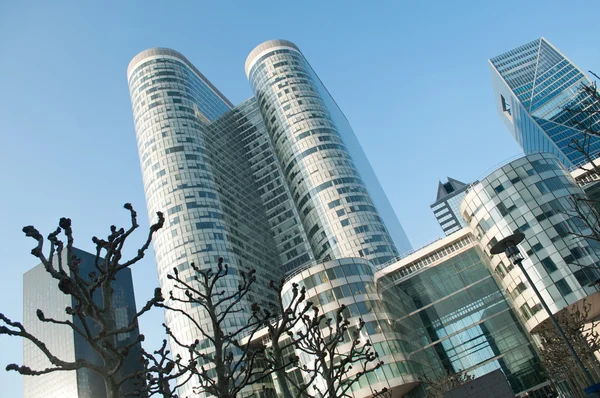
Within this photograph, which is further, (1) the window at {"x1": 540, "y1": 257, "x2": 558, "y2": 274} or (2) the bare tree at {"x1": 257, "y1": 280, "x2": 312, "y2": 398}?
(1) the window at {"x1": 540, "y1": 257, "x2": 558, "y2": 274}

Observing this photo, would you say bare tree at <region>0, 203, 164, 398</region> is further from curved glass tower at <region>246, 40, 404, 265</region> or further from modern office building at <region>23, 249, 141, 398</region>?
modern office building at <region>23, 249, 141, 398</region>

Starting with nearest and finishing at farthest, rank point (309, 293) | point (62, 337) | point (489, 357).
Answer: point (309, 293) < point (489, 357) < point (62, 337)

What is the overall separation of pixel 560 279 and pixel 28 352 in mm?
160028

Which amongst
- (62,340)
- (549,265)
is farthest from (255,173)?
(549,265)

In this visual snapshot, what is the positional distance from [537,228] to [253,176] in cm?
9522

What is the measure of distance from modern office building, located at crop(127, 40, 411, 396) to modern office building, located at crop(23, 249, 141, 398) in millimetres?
44572

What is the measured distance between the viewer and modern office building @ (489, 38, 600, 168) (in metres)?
160

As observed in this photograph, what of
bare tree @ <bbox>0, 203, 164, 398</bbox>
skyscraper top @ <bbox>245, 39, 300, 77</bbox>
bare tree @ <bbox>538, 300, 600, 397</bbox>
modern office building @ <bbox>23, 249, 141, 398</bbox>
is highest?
skyscraper top @ <bbox>245, 39, 300, 77</bbox>

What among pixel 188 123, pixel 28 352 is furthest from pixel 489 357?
pixel 28 352

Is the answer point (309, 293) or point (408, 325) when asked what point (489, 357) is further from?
point (309, 293)

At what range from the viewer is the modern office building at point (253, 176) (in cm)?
9681

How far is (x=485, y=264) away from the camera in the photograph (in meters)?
61.2

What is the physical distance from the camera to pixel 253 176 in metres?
138

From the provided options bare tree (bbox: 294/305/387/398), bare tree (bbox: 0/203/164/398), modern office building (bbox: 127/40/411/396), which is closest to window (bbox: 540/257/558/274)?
bare tree (bbox: 294/305/387/398)
